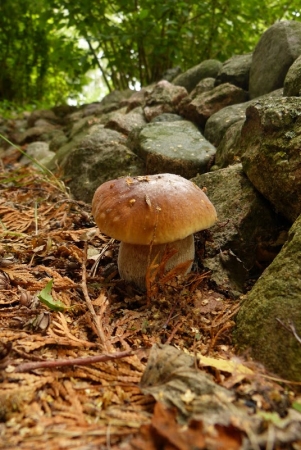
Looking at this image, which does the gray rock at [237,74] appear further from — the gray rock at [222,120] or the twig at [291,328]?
the twig at [291,328]

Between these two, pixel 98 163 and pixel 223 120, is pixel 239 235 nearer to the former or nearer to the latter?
pixel 223 120

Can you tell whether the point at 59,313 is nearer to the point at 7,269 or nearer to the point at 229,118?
the point at 7,269

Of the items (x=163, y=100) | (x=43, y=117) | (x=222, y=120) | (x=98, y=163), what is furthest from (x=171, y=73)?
(x=98, y=163)

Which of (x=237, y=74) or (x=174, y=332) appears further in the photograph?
(x=237, y=74)

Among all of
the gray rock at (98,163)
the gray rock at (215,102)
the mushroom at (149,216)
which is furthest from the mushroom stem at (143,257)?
the gray rock at (215,102)

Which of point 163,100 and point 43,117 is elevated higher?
point 163,100

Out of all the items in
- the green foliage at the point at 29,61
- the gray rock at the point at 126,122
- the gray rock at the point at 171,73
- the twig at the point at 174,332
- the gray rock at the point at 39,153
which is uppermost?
the green foliage at the point at 29,61
